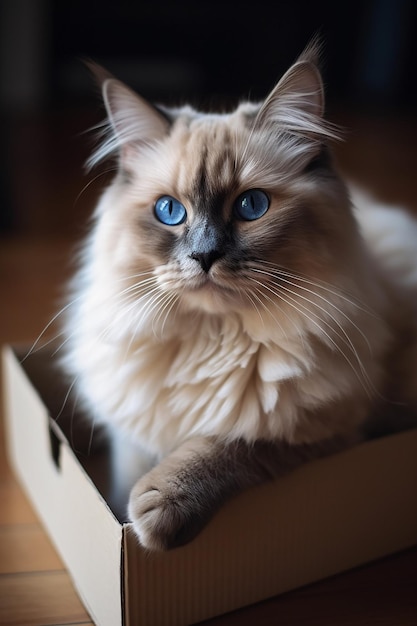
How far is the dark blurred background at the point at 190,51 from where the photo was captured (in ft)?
15.4

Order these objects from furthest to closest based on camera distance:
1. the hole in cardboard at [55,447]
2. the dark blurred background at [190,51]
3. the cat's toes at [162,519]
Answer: the dark blurred background at [190,51], the hole in cardboard at [55,447], the cat's toes at [162,519]

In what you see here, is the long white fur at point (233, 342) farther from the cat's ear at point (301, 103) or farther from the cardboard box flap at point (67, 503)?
the cardboard box flap at point (67, 503)

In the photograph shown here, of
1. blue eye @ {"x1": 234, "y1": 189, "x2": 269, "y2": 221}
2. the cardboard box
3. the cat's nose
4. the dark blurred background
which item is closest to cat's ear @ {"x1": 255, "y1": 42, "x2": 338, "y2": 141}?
blue eye @ {"x1": 234, "y1": 189, "x2": 269, "y2": 221}

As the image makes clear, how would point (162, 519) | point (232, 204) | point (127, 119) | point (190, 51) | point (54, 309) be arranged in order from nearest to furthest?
point (162, 519) → point (232, 204) → point (127, 119) → point (54, 309) → point (190, 51)

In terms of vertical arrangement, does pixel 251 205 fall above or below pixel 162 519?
above

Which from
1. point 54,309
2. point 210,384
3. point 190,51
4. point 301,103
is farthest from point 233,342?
point 190,51

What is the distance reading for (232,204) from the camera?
42.9 inches

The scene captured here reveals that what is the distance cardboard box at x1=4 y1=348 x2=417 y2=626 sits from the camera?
1031mm

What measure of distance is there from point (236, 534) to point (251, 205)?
495 millimetres

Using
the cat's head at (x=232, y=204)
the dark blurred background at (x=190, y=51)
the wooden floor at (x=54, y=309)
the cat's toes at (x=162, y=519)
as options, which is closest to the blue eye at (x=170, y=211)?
the cat's head at (x=232, y=204)

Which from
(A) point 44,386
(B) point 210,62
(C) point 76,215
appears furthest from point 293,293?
(B) point 210,62

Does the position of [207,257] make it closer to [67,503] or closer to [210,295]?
[210,295]

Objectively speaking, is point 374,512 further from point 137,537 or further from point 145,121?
point 145,121

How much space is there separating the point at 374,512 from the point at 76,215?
6.84 feet
